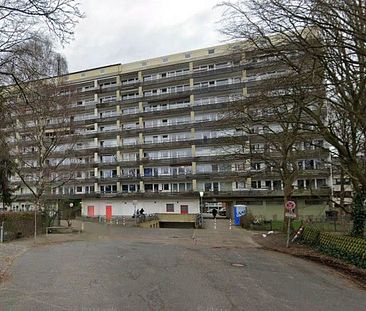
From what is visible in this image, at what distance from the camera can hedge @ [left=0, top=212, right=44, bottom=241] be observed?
2427cm

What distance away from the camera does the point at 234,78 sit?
189ft

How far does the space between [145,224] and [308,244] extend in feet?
85.3

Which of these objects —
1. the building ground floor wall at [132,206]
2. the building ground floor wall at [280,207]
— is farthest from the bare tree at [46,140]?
the building ground floor wall at [280,207]

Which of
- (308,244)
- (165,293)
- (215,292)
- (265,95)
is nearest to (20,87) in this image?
(165,293)

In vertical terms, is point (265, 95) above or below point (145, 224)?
above

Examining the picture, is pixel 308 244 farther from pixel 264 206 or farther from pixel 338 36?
pixel 264 206

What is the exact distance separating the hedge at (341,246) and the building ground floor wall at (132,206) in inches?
1350

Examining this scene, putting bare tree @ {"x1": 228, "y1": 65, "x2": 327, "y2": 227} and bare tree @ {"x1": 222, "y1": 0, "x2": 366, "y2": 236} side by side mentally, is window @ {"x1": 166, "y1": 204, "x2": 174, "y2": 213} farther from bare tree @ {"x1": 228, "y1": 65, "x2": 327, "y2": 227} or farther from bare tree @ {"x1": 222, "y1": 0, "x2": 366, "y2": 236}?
bare tree @ {"x1": 222, "y1": 0, "x2": 366, "y2": 236}

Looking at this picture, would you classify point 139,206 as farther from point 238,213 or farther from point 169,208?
point 238,213

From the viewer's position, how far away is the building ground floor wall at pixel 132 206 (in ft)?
181

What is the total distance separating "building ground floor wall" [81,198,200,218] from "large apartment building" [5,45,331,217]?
15 centimetres

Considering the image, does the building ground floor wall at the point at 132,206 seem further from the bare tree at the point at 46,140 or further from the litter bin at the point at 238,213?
the bare tree at the point at 46,140

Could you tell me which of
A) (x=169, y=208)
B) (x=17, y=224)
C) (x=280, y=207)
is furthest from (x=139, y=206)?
(x=17, y=224)

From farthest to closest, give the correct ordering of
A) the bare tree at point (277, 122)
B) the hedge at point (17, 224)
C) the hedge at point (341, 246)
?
the hedge at point (17, 224) < the bare tree at point (277, 122) < the hedge at point (341, 246)
